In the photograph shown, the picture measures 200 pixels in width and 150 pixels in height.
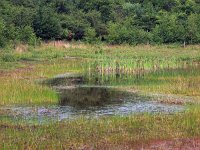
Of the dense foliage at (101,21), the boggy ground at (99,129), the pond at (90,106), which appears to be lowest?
the pond at (90,106)

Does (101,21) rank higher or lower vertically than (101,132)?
higher

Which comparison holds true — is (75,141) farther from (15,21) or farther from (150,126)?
(15,21)

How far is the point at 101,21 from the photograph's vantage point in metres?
74.4

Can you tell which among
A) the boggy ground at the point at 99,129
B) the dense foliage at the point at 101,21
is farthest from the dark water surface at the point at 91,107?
the dense foliage at the point at 101,21

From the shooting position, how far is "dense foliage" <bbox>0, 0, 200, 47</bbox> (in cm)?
6253

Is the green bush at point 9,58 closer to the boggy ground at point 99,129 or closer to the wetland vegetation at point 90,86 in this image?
the wetland vegetation at point 90,86

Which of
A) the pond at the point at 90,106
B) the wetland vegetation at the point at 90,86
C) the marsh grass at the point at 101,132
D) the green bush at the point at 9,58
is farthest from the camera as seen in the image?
the green bush at the point at 9,58

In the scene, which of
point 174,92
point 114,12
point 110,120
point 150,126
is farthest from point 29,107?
point 114,12

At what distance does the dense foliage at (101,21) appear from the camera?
62531 millimetres

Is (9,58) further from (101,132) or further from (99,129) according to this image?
(101,132)

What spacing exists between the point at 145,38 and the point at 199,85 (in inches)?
1609

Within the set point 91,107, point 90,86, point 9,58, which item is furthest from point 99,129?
point 9,58

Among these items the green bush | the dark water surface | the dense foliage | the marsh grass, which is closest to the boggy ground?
the marsh grass

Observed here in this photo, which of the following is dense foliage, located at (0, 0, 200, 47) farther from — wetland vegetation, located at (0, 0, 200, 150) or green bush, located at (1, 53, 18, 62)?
green bush, located at (1, 53, 18, 62)
